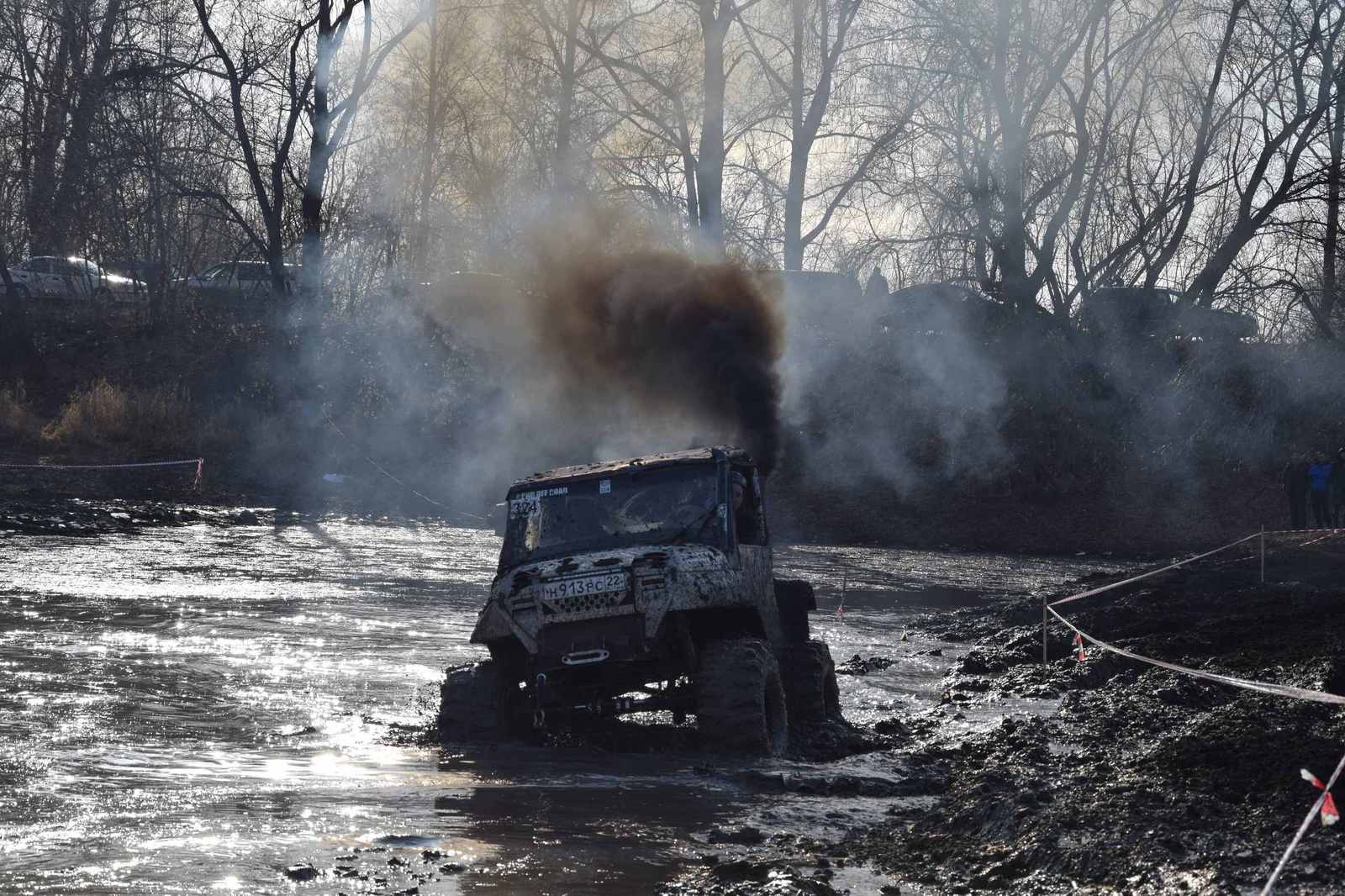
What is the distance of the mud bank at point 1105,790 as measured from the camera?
622 cm

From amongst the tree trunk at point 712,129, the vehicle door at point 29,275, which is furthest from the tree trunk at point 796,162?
the vehicle door at point 29,275

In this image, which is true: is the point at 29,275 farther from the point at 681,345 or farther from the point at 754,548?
the point at 754,548

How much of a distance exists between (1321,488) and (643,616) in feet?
69.3

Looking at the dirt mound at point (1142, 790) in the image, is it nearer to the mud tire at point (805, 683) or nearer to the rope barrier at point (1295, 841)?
the rope barrier at point (1295, 841)

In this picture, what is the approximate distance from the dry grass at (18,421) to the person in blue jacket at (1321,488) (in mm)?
26228

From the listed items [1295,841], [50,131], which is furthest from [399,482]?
[1295,841]

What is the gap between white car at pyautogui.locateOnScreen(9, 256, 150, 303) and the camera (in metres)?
41.4

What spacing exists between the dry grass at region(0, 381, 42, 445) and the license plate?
85.8 feet

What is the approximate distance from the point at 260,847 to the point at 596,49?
3211cm

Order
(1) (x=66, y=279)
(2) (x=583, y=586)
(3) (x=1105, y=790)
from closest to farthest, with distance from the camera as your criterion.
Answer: (3) (x=1105, y=790) < (2) (x=583, y=586) < (1) (x=66, y=279)

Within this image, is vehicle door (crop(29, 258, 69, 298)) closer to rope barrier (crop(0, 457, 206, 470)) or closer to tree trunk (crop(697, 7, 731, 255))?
rope barrier (crop(0, 457, 206, 470))

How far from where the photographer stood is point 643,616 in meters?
9.31

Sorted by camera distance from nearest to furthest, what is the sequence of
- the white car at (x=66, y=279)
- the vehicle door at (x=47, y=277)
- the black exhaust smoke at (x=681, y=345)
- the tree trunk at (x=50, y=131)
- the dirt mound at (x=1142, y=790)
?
1. the dirt mound at (x=1142, y=790)
2. the black exhaust smoke at (x=681, y=345)
3. the tree trunk at (x=50, y=131)
4. the white car at (x=66, y=279)
5. the vehicle door at (x=47, y=277)

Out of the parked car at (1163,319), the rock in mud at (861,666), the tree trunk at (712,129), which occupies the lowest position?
the rock in mud at (861,666)
